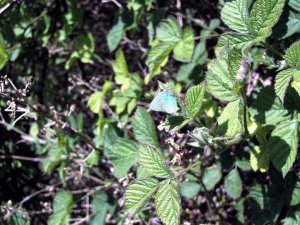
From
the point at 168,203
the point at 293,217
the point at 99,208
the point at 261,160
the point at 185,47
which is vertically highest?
the point at 185,47

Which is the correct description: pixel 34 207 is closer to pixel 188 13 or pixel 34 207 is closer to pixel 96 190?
pixel 96 190

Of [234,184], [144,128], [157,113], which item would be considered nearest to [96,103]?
[157,113]

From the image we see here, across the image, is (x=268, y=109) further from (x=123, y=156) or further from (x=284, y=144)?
(x=123, y=156)

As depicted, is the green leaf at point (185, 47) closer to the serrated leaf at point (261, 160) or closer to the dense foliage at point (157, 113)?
the dense foliage at point (157, 113)

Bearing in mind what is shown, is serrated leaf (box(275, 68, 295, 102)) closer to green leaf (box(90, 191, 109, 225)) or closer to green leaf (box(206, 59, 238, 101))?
green leaf (box(206, 59, 238, 101))

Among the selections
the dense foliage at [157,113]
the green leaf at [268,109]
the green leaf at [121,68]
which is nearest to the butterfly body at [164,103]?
the dense foliage at [157,113]

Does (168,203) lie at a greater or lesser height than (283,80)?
lesser
